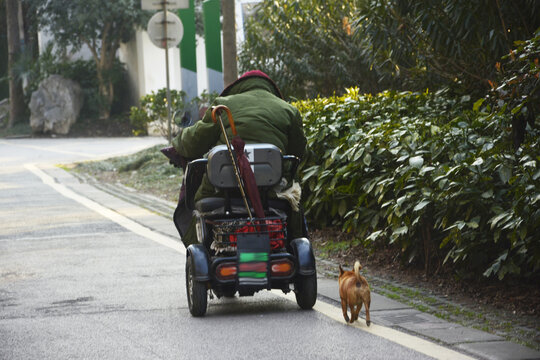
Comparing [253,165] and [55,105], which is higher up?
[55,105]

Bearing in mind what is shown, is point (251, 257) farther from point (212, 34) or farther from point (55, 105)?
point (55, 105)

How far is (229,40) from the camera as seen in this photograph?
13219 mm

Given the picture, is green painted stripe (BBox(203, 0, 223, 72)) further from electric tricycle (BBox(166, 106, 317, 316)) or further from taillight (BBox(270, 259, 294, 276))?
taillight (BBox(270, 259, 294, 276))

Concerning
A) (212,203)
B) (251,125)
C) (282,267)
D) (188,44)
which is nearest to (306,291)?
(282,267)

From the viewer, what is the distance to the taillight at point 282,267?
19.6ft

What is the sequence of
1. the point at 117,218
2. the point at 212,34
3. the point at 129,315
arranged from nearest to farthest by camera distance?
the point at 129,315, the point at 117,218, the point at 212,34

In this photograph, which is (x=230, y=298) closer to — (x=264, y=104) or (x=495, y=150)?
(x=264, y=104)

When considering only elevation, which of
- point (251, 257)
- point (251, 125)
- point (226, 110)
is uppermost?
point (226, 110)

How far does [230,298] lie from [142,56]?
3068 cm

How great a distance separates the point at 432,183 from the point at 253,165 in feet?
4.69

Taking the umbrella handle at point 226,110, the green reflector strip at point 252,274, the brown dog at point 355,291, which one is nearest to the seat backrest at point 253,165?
the umbrella handle at point 226,110

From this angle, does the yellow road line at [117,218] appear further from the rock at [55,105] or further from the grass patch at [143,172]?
the rock at [55,105]

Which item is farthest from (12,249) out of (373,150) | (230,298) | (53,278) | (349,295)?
(349,295)

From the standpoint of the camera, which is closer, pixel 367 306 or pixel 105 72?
pixel 367 306
